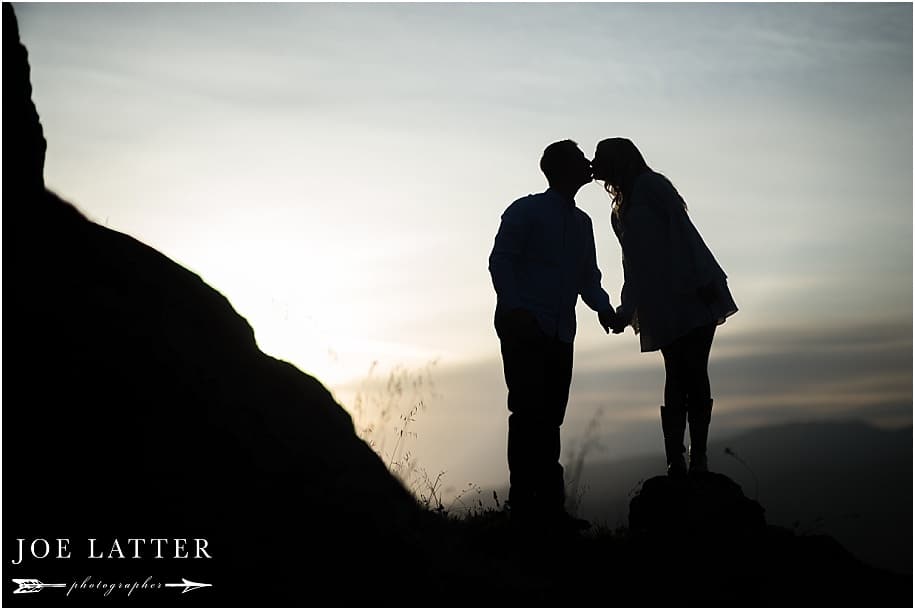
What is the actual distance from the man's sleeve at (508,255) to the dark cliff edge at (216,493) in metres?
1.43

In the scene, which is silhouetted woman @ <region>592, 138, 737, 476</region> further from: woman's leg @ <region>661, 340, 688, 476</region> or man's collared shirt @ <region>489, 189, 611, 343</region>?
man's collared shirt @ <region>489, 189, 611, 343</region>

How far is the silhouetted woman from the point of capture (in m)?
6.45

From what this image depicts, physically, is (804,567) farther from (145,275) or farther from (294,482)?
(145,275)

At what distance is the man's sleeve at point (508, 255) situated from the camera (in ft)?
21.0

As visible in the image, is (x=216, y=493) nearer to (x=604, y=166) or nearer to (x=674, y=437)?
(x=674, y=437)

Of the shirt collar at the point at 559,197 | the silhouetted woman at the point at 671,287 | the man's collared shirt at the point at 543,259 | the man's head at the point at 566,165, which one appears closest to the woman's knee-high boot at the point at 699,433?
the silhouetted woman at the point at 671,287

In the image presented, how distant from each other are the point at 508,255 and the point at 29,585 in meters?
3.69

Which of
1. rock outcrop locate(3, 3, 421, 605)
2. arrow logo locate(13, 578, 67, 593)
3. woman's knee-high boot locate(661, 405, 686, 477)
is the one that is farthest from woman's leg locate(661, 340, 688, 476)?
arrow logo locate(13, 578, 67, 593)

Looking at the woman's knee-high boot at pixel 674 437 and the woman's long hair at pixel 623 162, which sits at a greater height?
the woman's long hair at pixel 623 162

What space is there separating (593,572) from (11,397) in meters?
3.47

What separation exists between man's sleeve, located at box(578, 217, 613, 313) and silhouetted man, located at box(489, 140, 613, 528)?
0.17 m

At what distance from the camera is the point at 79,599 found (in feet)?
13.9

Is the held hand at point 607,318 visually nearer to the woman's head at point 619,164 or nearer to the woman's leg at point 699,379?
the woman's leg at point 699,379

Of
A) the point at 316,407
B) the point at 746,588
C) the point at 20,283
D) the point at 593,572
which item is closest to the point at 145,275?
the point at 20,283
